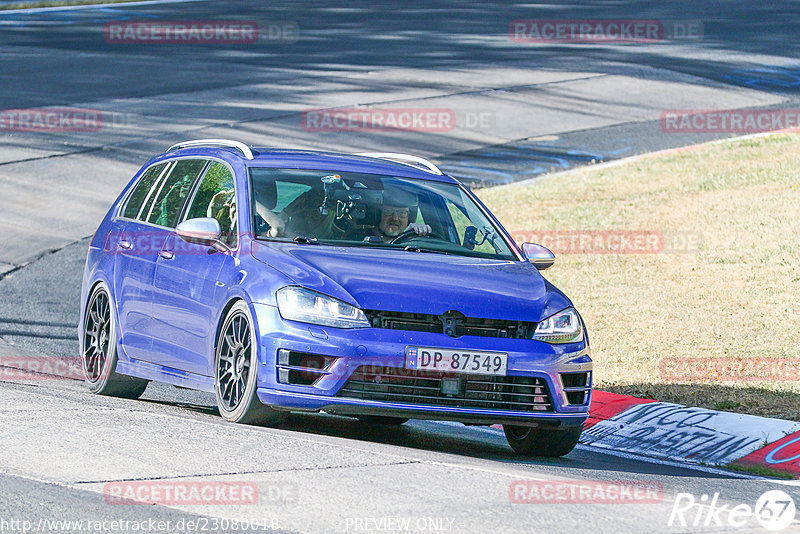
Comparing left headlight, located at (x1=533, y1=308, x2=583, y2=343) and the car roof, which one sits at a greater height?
the car roof

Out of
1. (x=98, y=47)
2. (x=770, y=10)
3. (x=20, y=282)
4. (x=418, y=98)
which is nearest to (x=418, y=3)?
(x=770, y=10)

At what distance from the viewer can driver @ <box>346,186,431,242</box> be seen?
28.2 ft

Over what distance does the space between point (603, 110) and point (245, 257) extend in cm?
1968

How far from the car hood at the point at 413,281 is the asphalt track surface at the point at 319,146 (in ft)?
2.75

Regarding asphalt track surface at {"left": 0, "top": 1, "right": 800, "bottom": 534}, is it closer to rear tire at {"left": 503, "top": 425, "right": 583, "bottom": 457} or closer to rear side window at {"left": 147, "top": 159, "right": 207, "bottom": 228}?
rear tire at {"left": 503, "top": 425, "right": 583, "bottom": 457}
